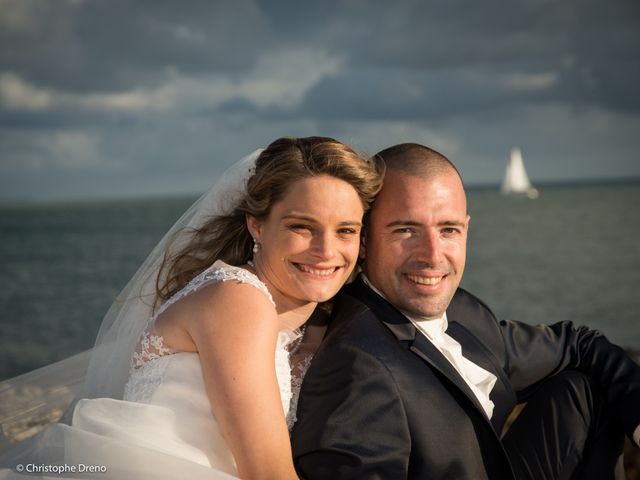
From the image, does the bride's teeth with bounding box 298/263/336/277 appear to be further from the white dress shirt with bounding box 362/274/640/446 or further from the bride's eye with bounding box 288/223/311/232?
the white dress shirt with bounding box 362/274/640/446

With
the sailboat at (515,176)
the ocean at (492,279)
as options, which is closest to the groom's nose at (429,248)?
the ocean at (492,279)

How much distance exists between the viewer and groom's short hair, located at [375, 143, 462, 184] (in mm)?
3133

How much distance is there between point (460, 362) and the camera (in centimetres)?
324

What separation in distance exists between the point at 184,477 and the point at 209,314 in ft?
2.09

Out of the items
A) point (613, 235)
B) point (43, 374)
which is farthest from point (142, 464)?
point (613, 235)

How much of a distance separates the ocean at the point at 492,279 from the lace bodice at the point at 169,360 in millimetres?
12031

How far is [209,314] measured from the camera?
2.57 meters

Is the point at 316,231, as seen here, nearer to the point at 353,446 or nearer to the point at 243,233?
the point at 243,233

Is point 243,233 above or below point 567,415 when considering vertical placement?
above

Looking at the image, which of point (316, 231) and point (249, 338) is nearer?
point (249, 338)

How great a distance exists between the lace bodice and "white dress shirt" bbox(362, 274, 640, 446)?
647mm

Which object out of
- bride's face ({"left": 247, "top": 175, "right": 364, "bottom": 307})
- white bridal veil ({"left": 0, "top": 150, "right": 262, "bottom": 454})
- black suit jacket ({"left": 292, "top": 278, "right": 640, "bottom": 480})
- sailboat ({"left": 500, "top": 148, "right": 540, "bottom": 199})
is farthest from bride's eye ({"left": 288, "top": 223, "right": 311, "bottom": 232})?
sailboat ({"left": 500, "top": 148, "right": 540, "bottom": 199})

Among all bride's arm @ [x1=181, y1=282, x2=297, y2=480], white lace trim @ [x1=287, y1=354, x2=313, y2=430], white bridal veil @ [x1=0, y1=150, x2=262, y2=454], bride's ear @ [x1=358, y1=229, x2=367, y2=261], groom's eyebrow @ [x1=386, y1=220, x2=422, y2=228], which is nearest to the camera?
bride's arm @ [x1=181, y1=282, x2=297, y2=480]

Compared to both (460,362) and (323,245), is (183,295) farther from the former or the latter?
(460,362)
